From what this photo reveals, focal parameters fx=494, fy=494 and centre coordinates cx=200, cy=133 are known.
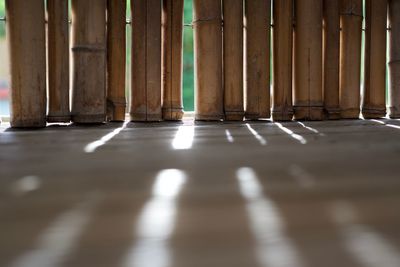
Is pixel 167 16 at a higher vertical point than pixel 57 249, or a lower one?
higher

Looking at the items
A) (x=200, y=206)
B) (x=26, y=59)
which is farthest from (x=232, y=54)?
(x=200, y=206)

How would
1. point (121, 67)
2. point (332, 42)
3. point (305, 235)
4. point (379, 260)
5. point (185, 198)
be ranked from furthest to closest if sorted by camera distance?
1. point (332, 42)
2. point (121, 67)
3. point (185, 198)
4. point (305, 235)
5. point (379, 260)

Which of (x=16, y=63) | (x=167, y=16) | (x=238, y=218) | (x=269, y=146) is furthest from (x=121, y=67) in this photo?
(x=238, y=218)

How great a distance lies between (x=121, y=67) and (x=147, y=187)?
292cm

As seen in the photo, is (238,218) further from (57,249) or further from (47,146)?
(47,146)

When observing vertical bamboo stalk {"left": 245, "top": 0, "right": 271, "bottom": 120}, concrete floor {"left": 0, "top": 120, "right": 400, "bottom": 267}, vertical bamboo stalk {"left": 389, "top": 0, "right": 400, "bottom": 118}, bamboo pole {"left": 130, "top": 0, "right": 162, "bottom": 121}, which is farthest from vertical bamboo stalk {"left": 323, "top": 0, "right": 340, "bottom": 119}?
concrete floor {"left": 0, "top": 120, "right": 400, "bottom": 267}

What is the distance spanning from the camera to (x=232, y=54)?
14.7ft

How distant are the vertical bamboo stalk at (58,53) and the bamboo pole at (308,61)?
6.97ft

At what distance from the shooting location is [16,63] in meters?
3.69

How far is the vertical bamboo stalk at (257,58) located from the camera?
4.53 m

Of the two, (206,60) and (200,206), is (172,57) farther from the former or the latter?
(200,206)

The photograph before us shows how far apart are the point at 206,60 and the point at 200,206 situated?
128 inches

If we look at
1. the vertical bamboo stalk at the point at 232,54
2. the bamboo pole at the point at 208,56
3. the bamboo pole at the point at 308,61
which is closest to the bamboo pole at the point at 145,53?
the bamboo pole at the point at 208,56

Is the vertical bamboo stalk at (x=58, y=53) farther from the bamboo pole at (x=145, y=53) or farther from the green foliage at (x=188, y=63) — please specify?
the green foliage at (x=188, y=63)
